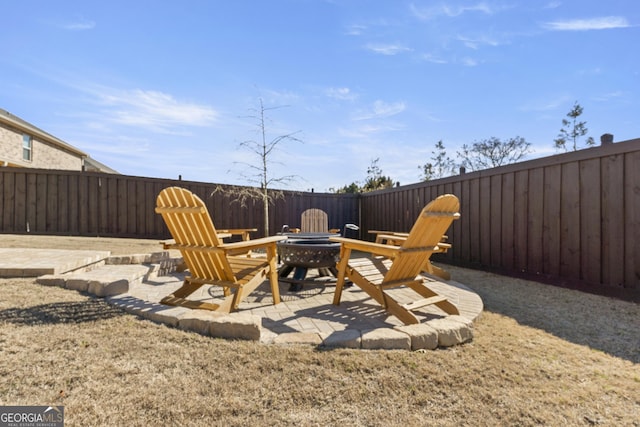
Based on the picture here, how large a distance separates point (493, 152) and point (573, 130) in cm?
351

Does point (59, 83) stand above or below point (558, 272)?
above

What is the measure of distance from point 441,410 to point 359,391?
1.26 feet

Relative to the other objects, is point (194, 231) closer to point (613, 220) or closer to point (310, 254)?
point (310, 254)

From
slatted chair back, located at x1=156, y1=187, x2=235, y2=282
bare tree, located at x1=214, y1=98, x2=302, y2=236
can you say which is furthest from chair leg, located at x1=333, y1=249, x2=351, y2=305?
bare tree, located at x1=214, y1=98, x2=302, y2=236

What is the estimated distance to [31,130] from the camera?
1212 centimetres

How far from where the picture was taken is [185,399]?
1.39 m

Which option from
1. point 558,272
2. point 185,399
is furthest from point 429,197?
point 185,399

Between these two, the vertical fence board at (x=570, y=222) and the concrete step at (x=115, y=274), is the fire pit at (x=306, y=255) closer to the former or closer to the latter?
the concrete step at (x=115, y=274)

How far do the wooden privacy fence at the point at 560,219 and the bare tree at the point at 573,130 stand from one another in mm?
12222

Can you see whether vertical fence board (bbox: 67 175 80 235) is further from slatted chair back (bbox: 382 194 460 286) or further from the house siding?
slatted chair back (bbox: 382 194 460 286)

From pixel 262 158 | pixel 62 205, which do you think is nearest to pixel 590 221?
pixel 262 158

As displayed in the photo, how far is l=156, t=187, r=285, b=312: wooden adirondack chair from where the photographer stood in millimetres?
2419

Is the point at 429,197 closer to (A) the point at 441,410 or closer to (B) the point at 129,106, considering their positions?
(A) the point at 441,410

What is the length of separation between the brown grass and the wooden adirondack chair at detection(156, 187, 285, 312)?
516 millimetres
